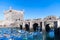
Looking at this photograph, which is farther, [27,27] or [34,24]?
[27,27]

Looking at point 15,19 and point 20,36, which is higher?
point 15,19

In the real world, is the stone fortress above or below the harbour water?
above

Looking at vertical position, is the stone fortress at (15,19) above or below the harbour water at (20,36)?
above

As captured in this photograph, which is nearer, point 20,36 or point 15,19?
point 20,36

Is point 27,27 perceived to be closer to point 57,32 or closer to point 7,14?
point 7,14

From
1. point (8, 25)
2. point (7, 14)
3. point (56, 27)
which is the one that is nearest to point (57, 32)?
point (56, 27)

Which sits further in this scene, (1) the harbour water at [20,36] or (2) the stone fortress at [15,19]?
(2) the stone fortress at [15,19]

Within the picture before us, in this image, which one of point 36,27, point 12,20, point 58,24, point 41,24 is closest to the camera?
point 58,24

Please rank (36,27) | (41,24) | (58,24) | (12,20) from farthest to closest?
(12,20) < (36,27) < (41,24) < (58,24)

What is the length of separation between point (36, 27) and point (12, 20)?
1451 cm

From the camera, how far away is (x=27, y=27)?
2879 inches

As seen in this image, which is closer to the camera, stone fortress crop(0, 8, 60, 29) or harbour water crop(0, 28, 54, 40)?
harbour water crop(0, 28, 54, 40)

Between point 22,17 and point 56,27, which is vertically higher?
point 22,17

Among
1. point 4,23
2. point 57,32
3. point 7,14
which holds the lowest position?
point 57,32
